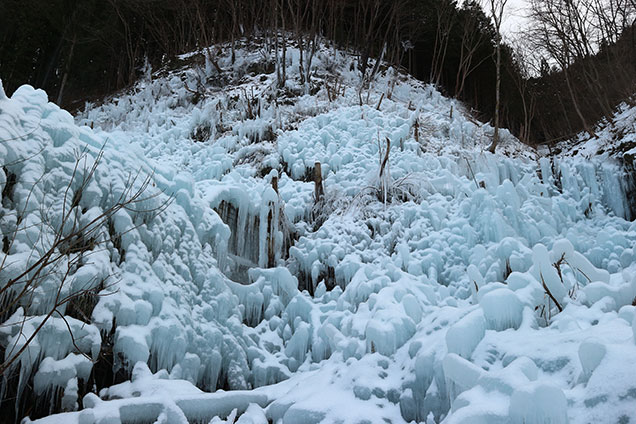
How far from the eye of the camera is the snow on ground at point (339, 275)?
2.42 meters

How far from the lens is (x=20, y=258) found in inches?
109

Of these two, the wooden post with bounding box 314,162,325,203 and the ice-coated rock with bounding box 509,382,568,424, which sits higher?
the wooden post with bounding box 314,162,325,203

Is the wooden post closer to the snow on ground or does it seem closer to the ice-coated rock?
the snow on ground

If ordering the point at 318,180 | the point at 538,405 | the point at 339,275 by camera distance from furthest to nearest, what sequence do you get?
the point at 318,180 < the point at 339,275 < the point at 538,405

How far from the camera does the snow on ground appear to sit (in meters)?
2.42

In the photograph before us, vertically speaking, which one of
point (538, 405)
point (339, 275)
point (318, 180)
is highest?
point (318, 180)

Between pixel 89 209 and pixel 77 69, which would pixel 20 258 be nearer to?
pixel 89 209

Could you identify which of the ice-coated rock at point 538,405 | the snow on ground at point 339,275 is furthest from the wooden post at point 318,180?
the ice-coated rock at point 538,405

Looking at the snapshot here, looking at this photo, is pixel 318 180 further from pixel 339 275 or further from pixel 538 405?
pixel 538 405

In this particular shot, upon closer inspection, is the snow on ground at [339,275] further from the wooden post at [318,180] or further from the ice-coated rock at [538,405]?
the wooden post at [318,180]

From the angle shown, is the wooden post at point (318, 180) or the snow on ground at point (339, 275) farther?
the wooden post at point (318, 180)

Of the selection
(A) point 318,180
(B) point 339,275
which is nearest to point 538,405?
(B) point 339,275

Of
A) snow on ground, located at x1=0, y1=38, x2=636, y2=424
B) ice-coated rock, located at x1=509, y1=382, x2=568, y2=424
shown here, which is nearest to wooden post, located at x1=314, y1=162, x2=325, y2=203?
snow on ground, located at x1=0, y1=38, x2=636, y2=424

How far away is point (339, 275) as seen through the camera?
548 centimetres
